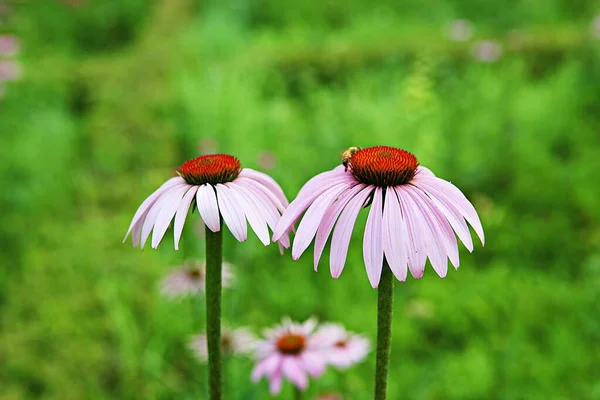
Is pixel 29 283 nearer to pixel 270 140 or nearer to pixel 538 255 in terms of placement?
pixel 270 140

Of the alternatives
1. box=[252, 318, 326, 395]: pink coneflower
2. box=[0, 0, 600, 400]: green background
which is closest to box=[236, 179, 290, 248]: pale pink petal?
box=[252, 318, 326, 395]: pink coneflower

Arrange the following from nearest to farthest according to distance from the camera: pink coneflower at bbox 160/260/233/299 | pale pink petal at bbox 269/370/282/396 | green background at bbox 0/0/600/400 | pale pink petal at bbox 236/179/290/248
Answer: pale pink petal at bbox 236/179/290/248 < pale pink petal at bbox 269/370/282/396 < pink coneflower at bbox 160/260/233/299 < green background at bbox 0/0/600/400

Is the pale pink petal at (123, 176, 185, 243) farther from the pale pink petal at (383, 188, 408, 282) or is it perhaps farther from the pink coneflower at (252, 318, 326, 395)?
the pink coneflower at (252, 318, 326, 395)

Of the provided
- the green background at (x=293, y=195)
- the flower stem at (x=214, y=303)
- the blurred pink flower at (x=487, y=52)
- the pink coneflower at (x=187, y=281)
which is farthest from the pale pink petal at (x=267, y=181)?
the blurred pink flower at (x=487, y=52)

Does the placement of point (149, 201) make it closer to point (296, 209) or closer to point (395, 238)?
point (296, 209)

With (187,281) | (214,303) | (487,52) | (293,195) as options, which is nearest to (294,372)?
(214,303)

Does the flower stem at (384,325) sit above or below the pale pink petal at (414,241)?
below

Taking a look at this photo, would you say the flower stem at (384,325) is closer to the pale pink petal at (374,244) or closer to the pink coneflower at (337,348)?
the pale pink petal at (374,244)
